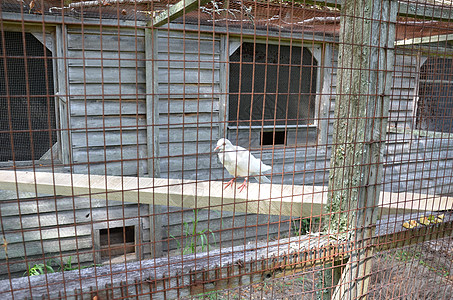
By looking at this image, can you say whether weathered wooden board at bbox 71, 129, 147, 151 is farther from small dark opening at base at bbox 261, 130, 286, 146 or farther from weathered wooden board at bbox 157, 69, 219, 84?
small dark opening at base at bbox 261, 130, 286, 146

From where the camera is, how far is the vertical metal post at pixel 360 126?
195cm

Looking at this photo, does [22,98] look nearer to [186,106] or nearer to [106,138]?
[106,138]

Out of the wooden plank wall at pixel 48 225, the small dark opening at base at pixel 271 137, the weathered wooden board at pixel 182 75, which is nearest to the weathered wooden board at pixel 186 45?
the weathered wooden board at pixel 182 75

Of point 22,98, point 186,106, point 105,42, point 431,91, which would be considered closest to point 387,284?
point 186,106

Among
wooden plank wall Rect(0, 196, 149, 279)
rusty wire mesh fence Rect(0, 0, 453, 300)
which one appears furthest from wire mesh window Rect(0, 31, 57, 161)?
wooden plank wall Rect(0, 196, 149, 279)

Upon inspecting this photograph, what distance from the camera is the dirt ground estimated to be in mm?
2326

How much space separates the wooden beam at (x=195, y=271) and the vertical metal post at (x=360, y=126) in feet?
0.46

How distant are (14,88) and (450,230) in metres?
4.32

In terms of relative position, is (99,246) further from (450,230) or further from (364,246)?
(450,230)

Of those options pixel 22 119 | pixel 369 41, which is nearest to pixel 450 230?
pixel 369 41

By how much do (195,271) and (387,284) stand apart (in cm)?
135

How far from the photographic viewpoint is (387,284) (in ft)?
7.47

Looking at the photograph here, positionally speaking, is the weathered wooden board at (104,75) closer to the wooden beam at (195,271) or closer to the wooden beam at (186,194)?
the wooden beam at (186,194)

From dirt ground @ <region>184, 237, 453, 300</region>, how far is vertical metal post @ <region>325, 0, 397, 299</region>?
23 cm
